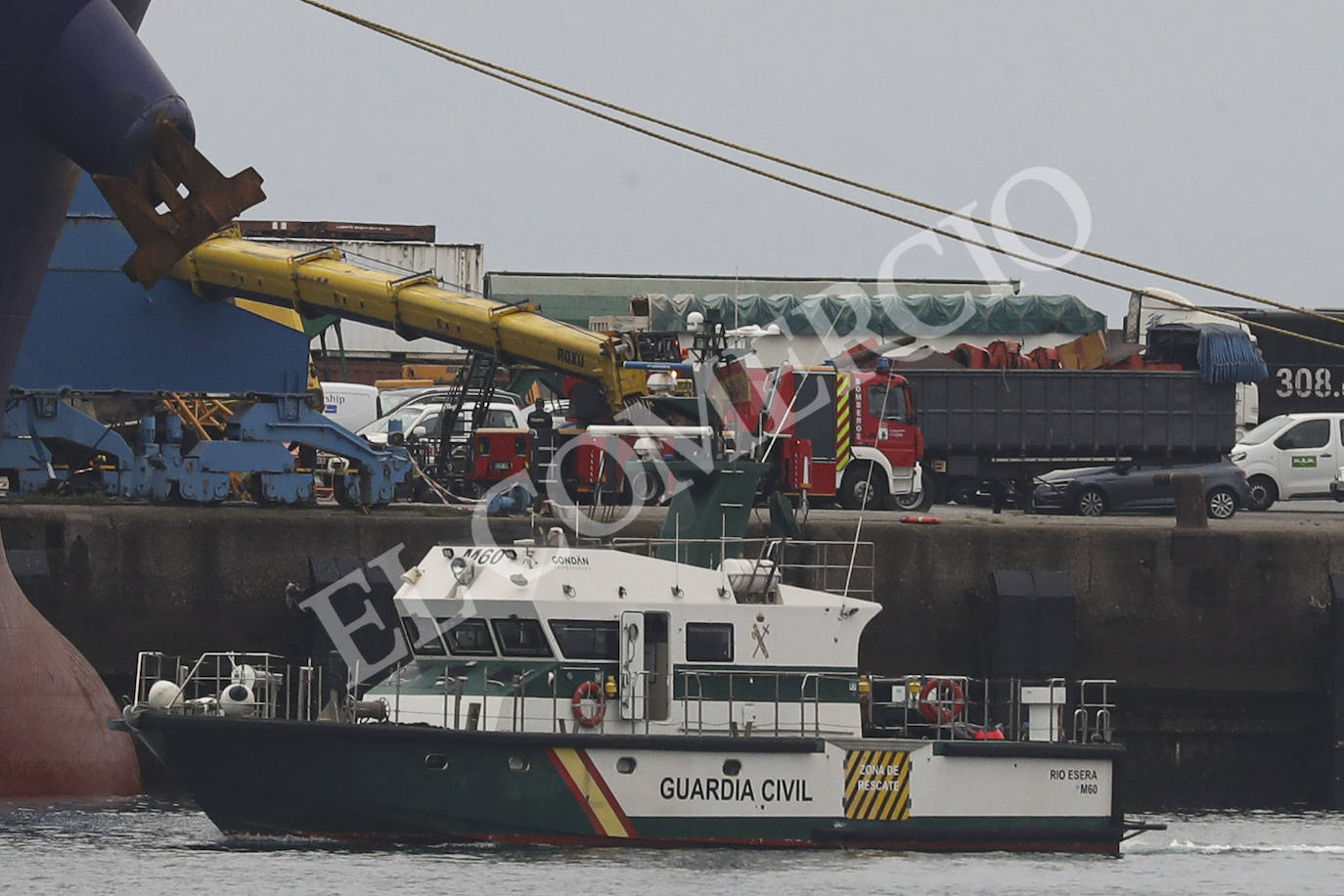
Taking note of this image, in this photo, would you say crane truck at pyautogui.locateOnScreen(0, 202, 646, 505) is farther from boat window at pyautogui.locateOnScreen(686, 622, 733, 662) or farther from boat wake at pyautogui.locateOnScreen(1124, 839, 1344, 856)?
boat wake at pyautogui.locateOnScreen(1124, 839, 1344, 856)

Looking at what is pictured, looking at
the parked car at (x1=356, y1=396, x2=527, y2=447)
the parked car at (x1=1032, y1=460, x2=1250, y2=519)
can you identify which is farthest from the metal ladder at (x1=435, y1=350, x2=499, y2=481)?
the parked car at (x1=1032, y1=460, x2=1250, y2=519)

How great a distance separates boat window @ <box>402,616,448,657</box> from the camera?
21.4 m

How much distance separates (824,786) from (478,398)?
1309cm

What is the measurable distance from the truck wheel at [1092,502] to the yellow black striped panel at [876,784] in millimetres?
13031

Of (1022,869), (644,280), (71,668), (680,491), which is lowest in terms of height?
(1022,869)

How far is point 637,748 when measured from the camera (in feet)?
68.9

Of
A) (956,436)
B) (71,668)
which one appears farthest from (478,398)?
(71,668)

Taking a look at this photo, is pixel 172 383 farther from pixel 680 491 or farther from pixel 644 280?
pixel 644 280

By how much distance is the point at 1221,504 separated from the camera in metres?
33.3

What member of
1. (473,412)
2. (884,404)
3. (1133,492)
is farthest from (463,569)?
(1133,492)

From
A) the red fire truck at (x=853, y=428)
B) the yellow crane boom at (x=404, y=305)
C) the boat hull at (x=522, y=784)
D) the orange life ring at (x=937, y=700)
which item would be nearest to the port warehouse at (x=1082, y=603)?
the yellow crane boom at (x=404, y=305)

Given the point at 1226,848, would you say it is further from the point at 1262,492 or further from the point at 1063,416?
the point at 1262,492

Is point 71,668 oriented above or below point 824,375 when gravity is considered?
below

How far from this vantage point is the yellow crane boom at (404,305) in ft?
98.6
